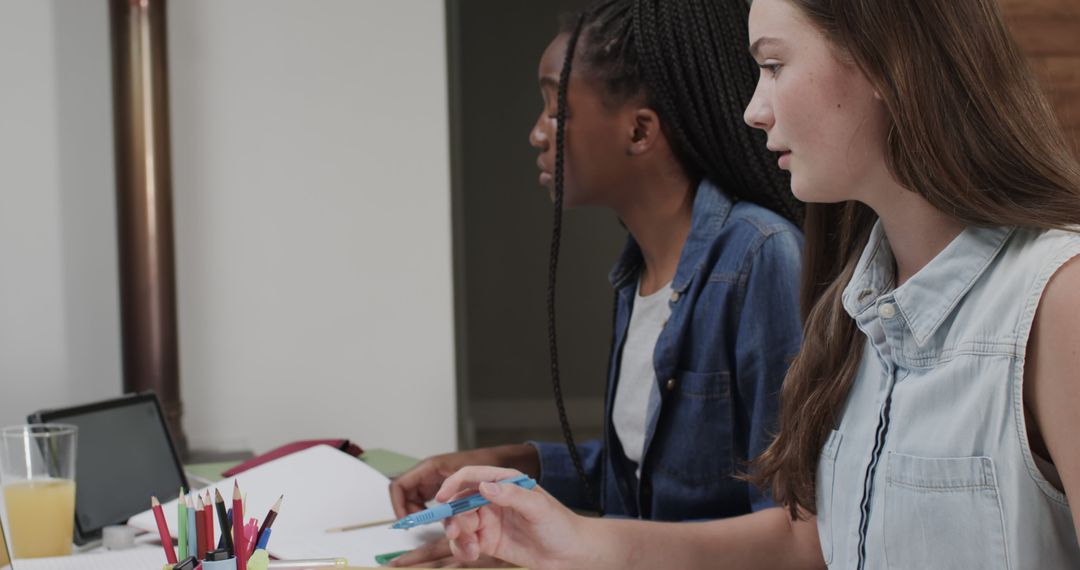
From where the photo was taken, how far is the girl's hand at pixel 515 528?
38.3 inches

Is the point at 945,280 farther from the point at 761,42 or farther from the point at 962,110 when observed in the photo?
the point at 761,42

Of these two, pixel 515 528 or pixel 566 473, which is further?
pixel 566 473

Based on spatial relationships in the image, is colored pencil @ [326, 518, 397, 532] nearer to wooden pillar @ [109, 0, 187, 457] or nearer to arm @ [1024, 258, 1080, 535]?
arm @ [1024, 258, 1080, 535]

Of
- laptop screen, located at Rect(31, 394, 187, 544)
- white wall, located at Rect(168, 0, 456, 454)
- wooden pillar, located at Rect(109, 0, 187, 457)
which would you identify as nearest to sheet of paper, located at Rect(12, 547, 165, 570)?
laptop screen, located at Rect(31, 394, 187, 544)

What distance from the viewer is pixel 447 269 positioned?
2330mm

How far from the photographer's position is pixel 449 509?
935 millimetres

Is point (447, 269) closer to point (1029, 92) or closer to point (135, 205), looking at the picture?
point (135, 205)

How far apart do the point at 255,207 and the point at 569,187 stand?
103cm

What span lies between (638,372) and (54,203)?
136 cm

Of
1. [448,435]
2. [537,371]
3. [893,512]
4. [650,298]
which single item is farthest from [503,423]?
[893,512]

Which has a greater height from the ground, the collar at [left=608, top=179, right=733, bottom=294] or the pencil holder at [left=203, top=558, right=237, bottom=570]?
the collar at [left=608, top=179, right=733, bottom=294]

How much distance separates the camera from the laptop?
3.33 ft

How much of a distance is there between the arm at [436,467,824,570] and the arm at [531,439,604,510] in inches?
18.3

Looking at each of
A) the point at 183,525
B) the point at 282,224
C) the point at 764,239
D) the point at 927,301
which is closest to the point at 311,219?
the point at 282,224
